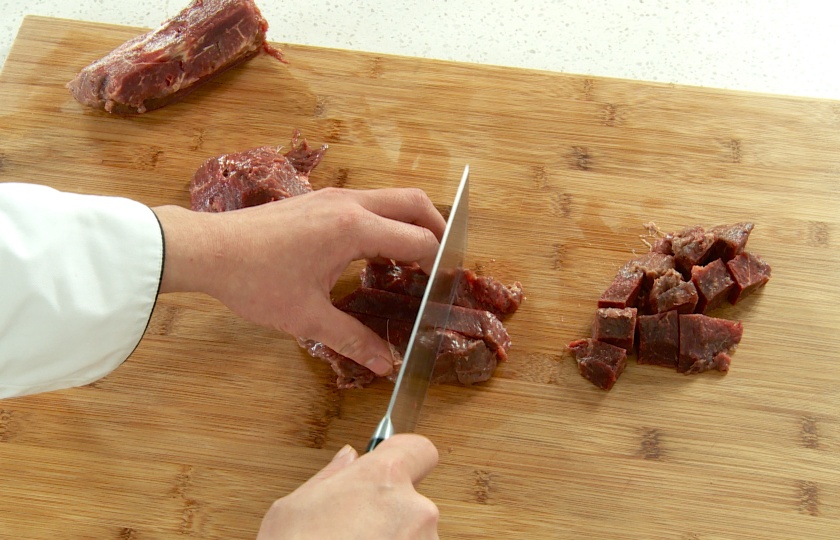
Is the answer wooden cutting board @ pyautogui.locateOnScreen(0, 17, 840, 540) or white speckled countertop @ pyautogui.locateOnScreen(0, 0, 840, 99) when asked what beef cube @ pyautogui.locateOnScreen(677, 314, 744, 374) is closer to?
wooden cutting board @ pyautogui.locateOnScreen(0, 17, 840, 540)

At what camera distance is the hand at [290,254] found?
9.79 feet

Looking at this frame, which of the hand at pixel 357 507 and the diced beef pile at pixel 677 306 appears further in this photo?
the diced beef pile at pixel 677 306

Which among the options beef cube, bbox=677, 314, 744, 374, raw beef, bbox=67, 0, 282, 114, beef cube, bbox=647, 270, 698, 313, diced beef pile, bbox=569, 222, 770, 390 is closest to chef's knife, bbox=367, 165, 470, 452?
diced beef pile, bbox=569, 222, 770, 390

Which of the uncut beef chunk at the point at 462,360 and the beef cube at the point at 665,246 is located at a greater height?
the beef cube at the point at 665,246

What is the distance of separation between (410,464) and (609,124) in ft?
7.57

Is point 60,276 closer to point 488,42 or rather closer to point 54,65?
point 54,65

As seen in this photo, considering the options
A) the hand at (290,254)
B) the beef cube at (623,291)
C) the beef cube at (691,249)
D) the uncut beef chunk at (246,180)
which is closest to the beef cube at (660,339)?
the beef cube at (623,291)

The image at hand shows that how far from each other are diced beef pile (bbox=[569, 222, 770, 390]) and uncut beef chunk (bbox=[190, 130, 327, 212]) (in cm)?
159

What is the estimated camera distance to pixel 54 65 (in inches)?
172

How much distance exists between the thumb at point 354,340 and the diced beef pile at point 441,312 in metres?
0.12

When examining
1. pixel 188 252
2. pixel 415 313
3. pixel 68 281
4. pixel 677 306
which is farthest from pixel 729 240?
pixel 68 281

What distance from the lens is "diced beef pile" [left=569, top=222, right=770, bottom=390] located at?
3436mm

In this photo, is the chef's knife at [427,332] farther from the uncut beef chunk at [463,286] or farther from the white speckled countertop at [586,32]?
the white speckled countertop at [586,32]

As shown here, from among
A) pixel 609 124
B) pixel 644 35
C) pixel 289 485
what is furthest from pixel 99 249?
pixel 644 35
